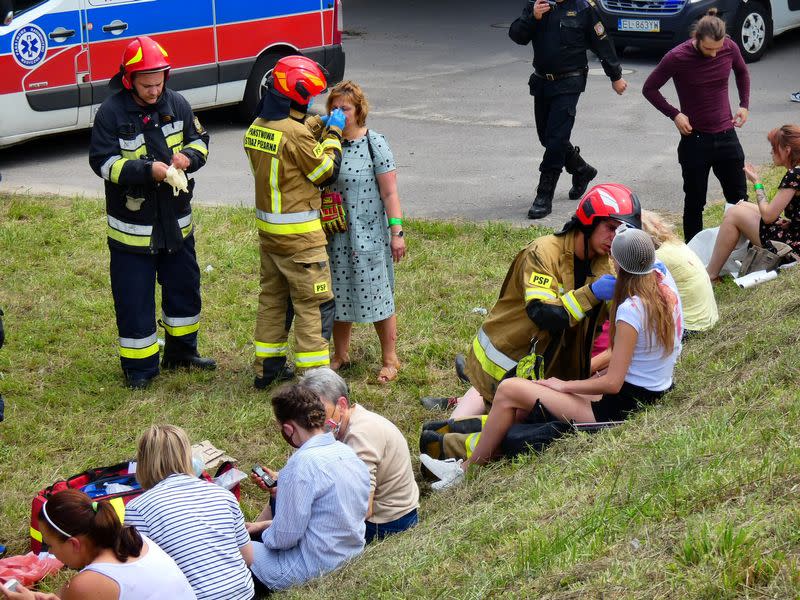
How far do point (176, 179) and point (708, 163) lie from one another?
13.3 feet

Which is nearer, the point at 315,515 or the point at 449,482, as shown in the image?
the point at 315,515

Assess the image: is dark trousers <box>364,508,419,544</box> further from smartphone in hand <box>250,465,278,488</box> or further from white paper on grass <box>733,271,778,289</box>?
white paper on grass <box>733,271,778,289</box>

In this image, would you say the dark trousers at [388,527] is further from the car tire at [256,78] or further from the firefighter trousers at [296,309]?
the car tire at [256,78]

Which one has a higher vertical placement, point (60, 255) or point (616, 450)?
point (616, 450)

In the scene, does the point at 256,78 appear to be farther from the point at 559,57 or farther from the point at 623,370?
the point at 623,370

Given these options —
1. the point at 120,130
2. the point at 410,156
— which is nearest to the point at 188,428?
the point at 120,130

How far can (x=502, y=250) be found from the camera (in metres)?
8.59

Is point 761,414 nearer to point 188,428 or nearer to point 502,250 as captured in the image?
point 188,428

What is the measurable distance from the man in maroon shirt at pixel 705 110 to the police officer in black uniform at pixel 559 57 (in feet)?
3.39

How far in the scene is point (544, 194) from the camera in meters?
9.37

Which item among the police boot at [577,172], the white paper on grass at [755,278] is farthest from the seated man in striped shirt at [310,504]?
the police boot at [577,172]

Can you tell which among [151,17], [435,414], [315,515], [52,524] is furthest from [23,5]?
[52,524]

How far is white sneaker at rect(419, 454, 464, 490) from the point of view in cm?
525

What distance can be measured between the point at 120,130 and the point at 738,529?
4152mm
